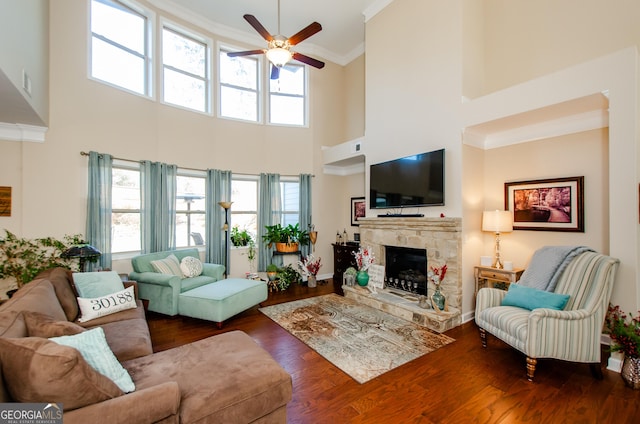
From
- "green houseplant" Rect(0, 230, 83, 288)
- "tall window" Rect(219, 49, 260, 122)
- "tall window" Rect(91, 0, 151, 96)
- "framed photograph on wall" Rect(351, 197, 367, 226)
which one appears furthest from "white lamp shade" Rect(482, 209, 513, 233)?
"tall window" Rect(91, 0, 151, 96)

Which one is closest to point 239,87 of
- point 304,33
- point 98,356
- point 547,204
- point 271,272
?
point 304,33

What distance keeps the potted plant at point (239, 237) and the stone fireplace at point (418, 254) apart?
7.59 ft

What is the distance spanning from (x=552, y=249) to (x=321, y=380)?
2937mm

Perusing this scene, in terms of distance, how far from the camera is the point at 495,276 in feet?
12.7

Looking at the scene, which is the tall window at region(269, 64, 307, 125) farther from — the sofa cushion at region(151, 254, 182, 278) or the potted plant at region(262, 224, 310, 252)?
the sofa cushion at region(151, 254, 182, 278)

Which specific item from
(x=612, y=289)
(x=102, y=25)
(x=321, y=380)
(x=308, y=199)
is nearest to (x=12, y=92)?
(x=102, y=25)

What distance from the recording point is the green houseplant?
3613mm

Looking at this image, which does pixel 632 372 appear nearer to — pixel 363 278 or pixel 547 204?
→ pixel 547 204

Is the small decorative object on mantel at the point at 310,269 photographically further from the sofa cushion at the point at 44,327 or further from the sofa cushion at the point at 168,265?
the sofa cushion at the point at 44,327

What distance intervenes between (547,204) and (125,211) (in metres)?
6.28

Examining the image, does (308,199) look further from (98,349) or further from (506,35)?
(98,349)

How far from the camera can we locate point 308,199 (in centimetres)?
641

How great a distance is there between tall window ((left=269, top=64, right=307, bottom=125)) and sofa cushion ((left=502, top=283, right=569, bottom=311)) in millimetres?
5214

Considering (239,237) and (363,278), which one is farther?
(239,237)
